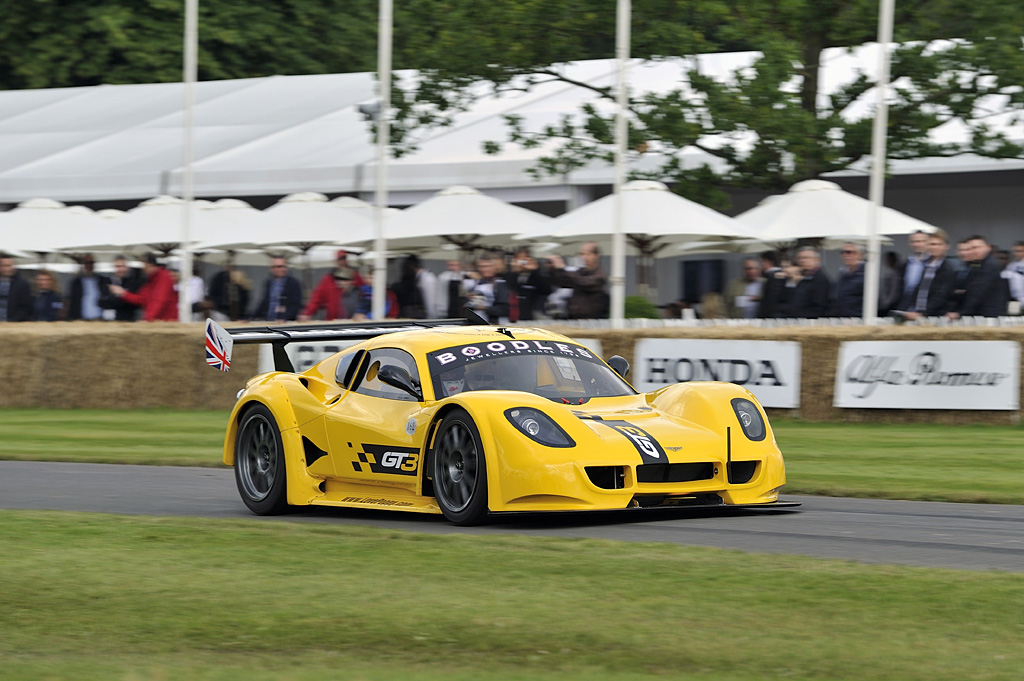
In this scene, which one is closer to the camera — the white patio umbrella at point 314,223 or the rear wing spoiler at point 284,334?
the rear wing spoiler at point 284,334

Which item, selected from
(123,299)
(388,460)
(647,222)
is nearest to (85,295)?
(123,299)

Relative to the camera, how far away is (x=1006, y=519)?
9125 millimetres

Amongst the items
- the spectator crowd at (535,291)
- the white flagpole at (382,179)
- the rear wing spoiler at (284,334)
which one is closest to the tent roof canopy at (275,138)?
the white flagpole at (382,179)

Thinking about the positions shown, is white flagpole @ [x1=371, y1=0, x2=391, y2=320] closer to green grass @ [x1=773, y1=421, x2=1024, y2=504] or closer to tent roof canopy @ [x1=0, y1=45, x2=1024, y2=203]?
tent roof canopy @ [x1=0, y1=45, x2=1024, y2=203]

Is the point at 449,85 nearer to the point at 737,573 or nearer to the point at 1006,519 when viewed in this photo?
the point at 1006,519

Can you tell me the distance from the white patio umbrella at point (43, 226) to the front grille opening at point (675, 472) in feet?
72.4

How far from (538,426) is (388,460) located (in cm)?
131

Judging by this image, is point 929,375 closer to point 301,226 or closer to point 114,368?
point 114,368

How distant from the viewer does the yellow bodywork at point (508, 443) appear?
868 cm

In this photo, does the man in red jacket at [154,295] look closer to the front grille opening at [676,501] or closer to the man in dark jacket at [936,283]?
the man in dark jacket at [936,283]

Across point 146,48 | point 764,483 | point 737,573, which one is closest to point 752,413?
point 764,483

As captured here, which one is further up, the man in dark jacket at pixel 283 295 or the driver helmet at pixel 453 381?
the man in dark jacket at pixel 283 295

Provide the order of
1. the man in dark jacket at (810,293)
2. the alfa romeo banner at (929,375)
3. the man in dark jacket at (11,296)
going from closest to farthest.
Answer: the alfa romeo banner at (929,375) → the man in dark jacket at (810,293) → the man in dark jacket at (11,296)

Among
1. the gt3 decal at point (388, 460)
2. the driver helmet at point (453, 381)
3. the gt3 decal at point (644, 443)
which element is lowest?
the gt3 decal at point (388, 460)
